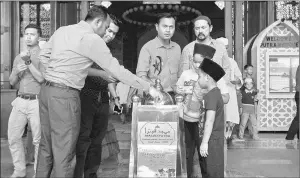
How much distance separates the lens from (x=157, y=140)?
3314 mm

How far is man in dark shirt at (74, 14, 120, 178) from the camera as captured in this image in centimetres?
381

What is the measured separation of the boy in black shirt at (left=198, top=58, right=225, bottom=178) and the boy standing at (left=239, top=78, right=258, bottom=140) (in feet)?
11.4

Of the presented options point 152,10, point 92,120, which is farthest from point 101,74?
point 152,10

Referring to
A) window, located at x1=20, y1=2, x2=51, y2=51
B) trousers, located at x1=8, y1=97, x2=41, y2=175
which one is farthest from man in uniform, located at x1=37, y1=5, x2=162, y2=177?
window, located at x1=20, y1=2, x2=51, y2=51

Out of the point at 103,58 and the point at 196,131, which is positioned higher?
the point at 103,58

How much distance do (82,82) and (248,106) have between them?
14.0 feet

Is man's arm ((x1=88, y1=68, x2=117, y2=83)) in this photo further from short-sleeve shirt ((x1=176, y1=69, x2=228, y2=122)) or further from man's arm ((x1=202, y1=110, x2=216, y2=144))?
man's arm ((x1=202, y1=110, x2=216, y2=144))

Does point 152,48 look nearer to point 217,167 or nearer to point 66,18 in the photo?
point 217,167

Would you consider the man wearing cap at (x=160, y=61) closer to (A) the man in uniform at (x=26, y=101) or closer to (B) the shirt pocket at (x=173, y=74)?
(B) the shirt pocket at (x=173, y=74)

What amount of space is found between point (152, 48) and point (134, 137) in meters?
0.98

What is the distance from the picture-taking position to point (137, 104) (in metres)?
3.47

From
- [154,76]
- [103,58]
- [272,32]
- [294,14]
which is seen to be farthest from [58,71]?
[294,14]

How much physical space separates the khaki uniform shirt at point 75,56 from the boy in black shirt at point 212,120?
2.50 ft

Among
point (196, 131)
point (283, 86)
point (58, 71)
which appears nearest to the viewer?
point (58, 71)
